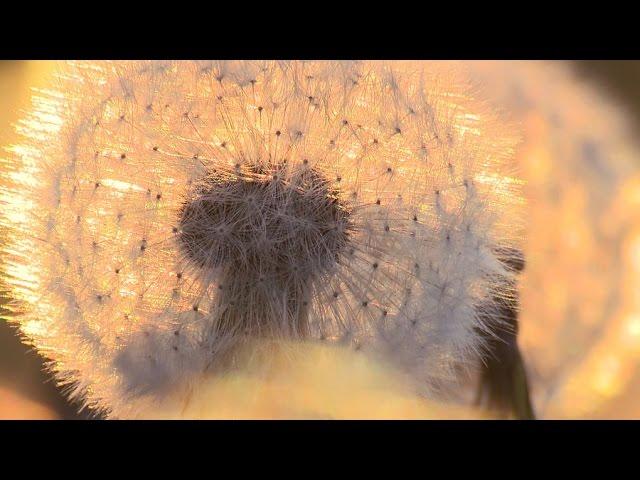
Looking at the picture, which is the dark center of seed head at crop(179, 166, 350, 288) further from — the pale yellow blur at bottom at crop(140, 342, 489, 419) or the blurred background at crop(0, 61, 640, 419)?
the blurred background at crop(0, 61, 640, 419)

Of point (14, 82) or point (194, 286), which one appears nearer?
point (194, 286)

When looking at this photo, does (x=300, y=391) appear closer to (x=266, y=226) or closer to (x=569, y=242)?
(x=266, y=226)

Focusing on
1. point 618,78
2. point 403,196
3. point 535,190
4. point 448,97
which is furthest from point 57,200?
point 618,78

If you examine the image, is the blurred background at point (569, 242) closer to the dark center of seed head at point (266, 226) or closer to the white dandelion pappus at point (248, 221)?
the white dandelion pappus at point (248, 221)

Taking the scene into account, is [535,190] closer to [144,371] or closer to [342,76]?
[342,76]

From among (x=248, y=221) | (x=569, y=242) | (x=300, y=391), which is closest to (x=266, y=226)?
(x=248, y=221)
